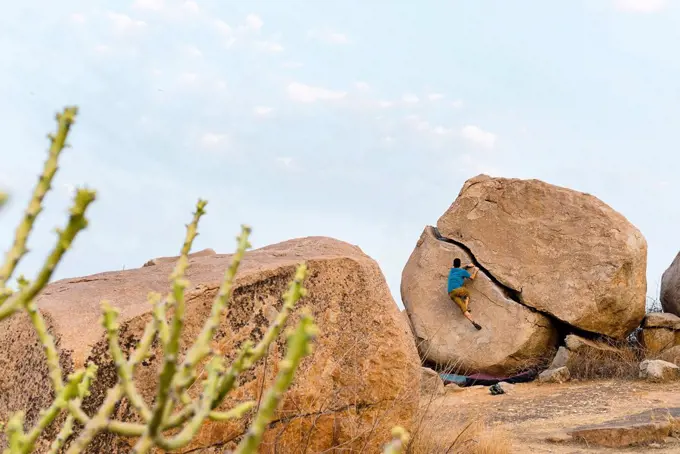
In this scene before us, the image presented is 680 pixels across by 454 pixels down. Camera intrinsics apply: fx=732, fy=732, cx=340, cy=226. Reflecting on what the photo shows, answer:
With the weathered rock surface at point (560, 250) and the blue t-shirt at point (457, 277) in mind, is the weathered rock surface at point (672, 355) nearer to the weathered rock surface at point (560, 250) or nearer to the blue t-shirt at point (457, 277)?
the weathered rock surface at point (560, 250)

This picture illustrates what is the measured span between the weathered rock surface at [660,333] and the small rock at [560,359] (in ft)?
4.05

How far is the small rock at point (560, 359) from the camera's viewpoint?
9070 mm

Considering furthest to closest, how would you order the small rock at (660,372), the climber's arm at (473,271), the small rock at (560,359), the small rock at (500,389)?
the climber's arm at (473,271)
the small rock at (560,359)
the small rock at (500,389)
the small rock at (660,372)

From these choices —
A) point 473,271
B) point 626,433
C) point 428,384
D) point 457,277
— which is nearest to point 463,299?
point 457,277

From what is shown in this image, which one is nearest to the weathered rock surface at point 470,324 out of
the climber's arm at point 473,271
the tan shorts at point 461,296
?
the climber's arm at point 473,271

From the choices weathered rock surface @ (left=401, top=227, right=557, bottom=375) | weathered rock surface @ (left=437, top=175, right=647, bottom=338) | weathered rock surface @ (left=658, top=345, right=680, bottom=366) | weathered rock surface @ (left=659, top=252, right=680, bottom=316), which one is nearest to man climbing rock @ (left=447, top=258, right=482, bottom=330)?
weathered rock surface @ (left=401, top=227, right=557, bottom=375)

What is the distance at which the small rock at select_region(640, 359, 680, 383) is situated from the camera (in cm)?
808

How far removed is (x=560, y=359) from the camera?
918cm

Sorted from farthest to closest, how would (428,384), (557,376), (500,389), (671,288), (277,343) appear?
(671,288), (557,376), (500,389), (428,384), (277,343)

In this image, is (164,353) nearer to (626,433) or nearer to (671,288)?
(626,433)

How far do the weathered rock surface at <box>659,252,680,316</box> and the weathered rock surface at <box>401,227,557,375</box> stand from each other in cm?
190

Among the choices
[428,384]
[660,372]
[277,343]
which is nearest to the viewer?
[277,343]

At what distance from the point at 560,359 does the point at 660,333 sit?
153cm

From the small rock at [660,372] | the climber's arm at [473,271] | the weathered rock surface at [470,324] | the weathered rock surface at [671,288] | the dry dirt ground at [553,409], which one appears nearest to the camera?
the dry dirt ground at [553,409]
